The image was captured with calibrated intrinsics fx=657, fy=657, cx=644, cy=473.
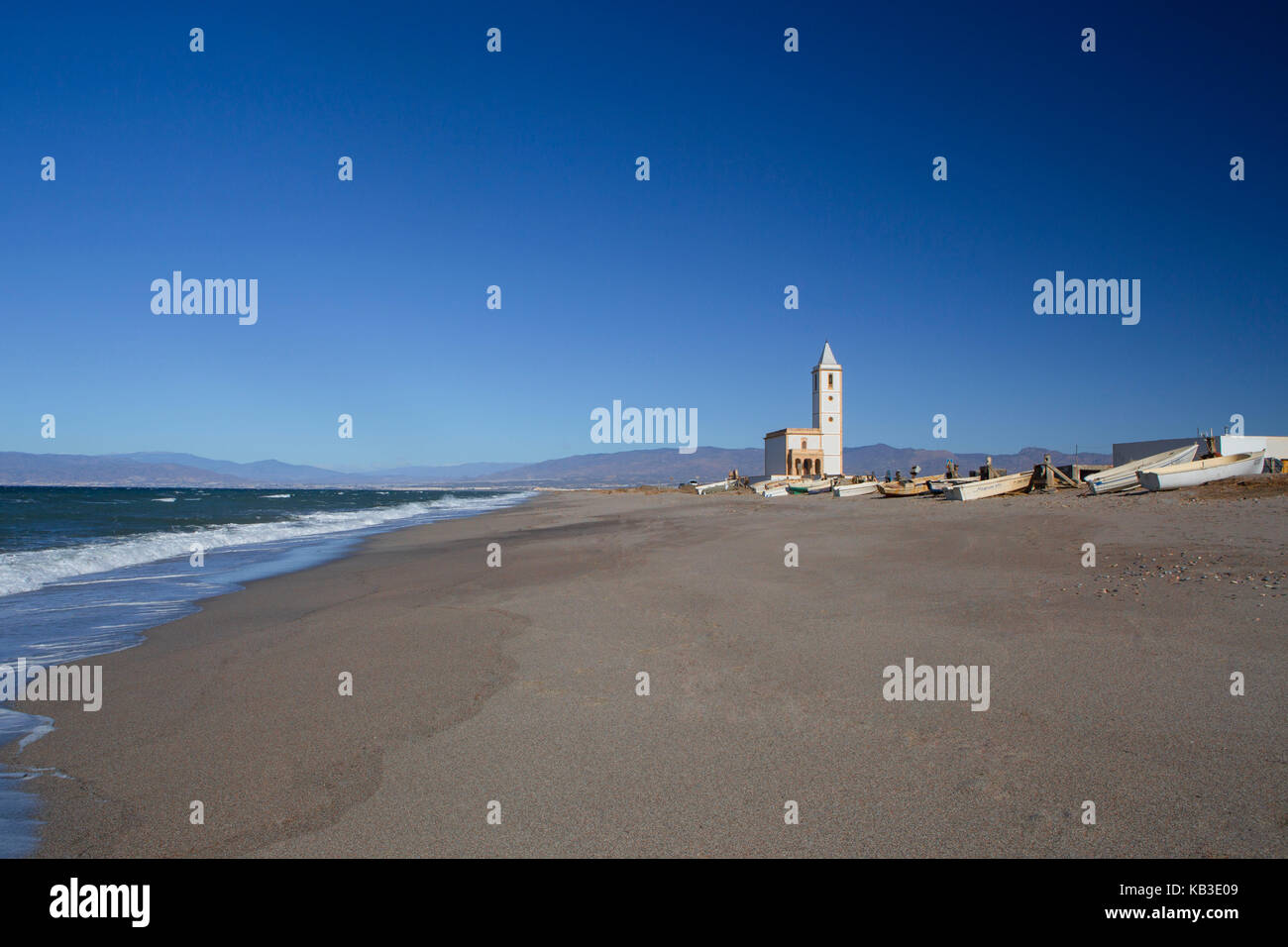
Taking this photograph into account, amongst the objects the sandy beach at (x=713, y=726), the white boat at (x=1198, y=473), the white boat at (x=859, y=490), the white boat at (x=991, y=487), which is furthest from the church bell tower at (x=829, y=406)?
the sandy beach at (x=713, y=726)

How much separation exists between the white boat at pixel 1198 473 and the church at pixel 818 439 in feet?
151

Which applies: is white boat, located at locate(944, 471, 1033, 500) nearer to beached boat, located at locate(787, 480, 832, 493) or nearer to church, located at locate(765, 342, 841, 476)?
beached boat, located at locate(787, 480, 832, 493)

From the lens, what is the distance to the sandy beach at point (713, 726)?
10.8 ft

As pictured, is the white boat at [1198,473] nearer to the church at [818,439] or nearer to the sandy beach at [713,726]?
the sandy beach at [713,726]

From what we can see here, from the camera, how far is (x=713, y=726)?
15.0ft

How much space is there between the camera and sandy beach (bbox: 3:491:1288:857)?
3281mm

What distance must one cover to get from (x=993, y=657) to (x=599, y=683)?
340 centimetres

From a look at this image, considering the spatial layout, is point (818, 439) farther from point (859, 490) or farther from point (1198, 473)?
point (1198, 473)

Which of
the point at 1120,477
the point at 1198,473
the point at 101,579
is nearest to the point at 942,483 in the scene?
the point at 1120,477

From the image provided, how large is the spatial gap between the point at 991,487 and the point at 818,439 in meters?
44.1

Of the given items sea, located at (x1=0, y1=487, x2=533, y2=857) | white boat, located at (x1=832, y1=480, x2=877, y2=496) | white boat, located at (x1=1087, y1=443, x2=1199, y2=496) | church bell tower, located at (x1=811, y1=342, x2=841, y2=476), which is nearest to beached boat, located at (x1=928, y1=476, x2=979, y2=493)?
white boat, located at (x1=832, y1=480, x2=877, y2=496)

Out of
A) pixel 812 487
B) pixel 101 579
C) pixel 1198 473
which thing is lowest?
pixel 101 579
